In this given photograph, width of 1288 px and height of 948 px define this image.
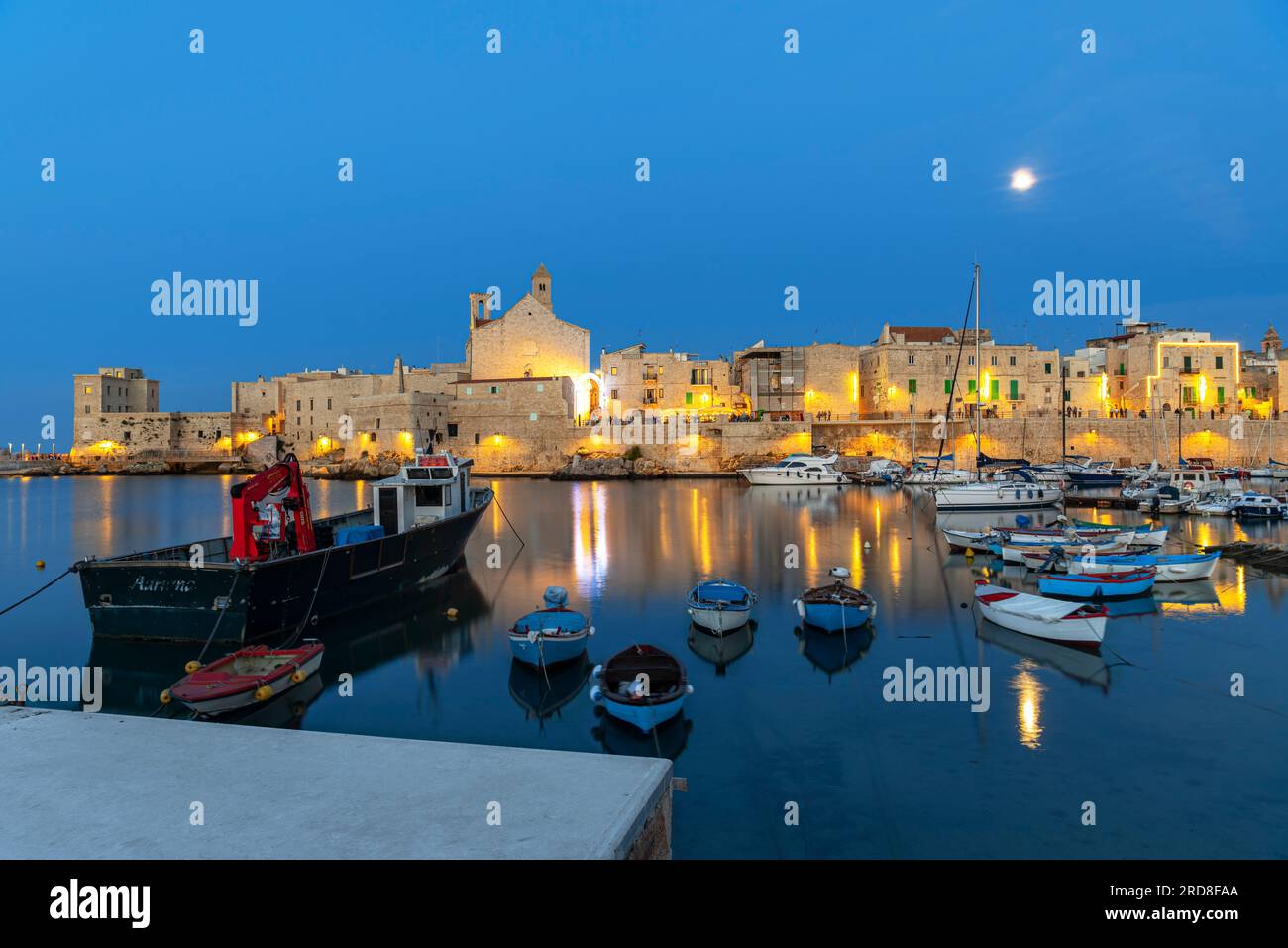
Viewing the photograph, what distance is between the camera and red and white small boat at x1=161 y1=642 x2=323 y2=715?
9.63 meters

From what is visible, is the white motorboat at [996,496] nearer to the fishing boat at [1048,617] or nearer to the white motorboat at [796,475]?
the white motorboat at [796,475]

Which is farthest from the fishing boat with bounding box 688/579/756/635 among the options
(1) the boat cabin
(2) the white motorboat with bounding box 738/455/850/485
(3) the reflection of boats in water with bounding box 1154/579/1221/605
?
(2) the white motorboat with bounding box 738/455/850/485

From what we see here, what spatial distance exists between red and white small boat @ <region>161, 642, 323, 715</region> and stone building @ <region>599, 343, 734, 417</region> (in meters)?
49.5

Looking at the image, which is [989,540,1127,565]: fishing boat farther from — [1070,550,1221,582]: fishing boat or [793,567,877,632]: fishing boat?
[793,567,877,632]: fishing boat

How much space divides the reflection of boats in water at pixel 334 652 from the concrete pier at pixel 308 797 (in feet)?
12.8

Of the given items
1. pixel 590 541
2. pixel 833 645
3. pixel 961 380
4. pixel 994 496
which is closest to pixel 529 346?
pixel 961 380

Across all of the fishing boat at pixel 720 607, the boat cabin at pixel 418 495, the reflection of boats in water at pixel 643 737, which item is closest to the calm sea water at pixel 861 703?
the reflection of boats in water at pixel 643 737

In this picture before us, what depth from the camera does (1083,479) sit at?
4256 centimetres

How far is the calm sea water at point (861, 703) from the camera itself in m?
7.47

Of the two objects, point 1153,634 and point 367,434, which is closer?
point 1153,634

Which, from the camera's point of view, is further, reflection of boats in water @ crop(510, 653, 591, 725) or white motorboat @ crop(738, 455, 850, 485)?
white motorboat @ crop(738, 455, 850, 485)
